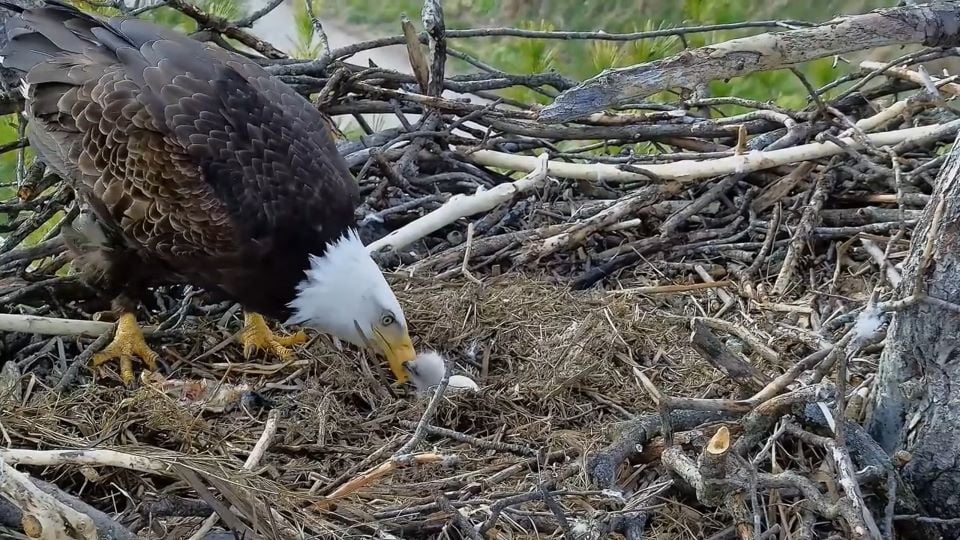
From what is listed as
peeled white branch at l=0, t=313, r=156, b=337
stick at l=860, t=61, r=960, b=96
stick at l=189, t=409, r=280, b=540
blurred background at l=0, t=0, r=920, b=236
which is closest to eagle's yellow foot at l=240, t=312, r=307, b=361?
peeled white branch at l=0, t=313, r=156, b=337

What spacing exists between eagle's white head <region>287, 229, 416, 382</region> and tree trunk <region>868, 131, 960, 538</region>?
4.65 ft

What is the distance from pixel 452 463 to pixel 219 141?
1.26 meters

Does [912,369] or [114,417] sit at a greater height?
[912,369]

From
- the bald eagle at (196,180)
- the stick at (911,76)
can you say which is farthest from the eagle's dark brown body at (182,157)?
the stick at (911,76)

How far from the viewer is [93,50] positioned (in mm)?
3088

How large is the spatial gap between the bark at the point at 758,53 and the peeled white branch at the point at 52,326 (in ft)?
7.13

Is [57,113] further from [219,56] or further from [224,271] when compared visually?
[224,271]

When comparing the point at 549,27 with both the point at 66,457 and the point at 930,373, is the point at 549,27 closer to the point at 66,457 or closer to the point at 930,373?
the point at 930,373

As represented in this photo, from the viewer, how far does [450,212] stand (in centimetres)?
330

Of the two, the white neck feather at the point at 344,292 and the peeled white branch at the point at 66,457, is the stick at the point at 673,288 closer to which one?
the white neck feather at the point at 344,292

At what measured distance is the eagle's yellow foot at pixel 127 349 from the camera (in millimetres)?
3029

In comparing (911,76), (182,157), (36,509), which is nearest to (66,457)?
(36,509)

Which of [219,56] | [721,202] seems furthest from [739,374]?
[219,56]

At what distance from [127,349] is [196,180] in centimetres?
67
